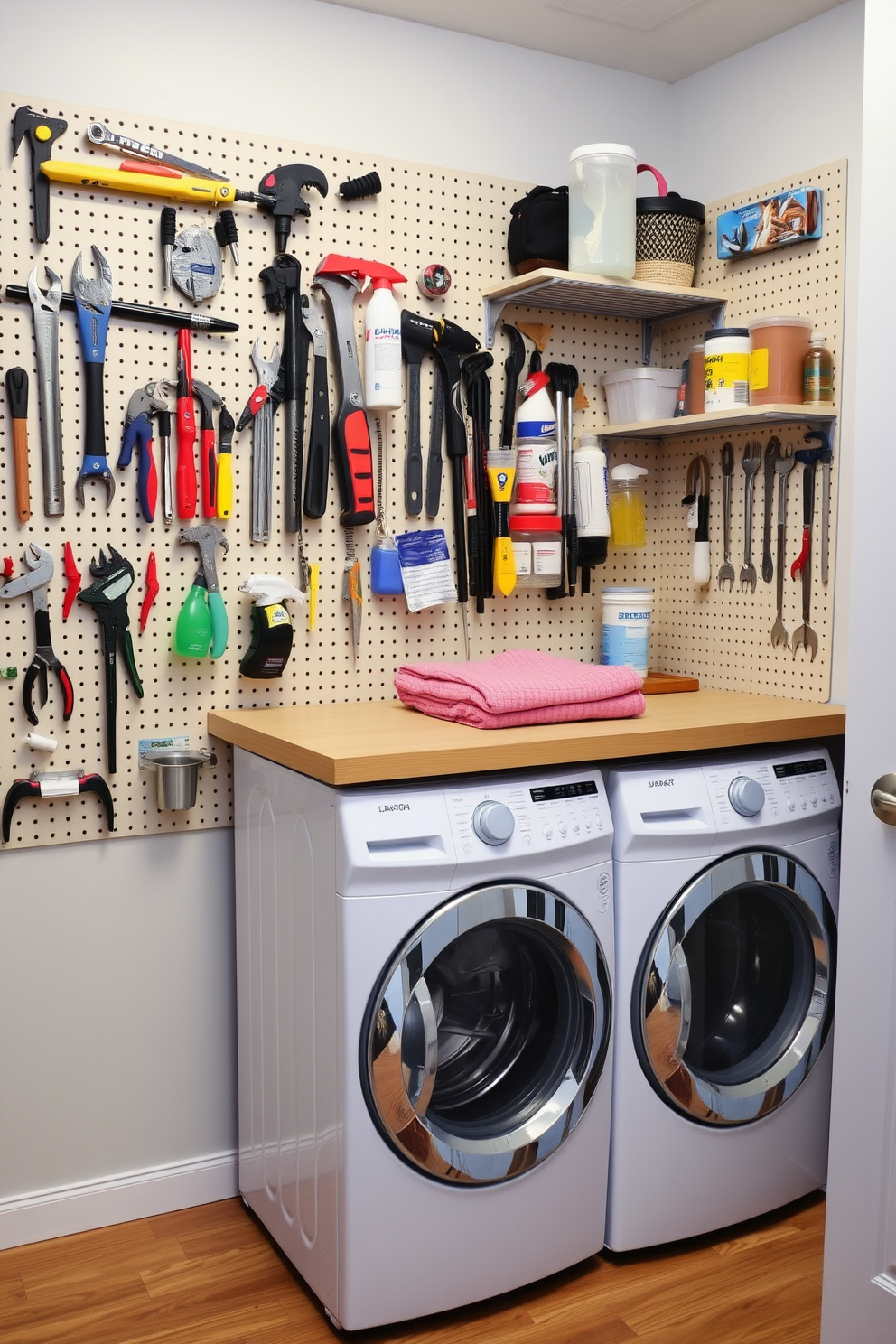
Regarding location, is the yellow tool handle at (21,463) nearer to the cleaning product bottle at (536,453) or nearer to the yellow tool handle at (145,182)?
the yellow tool handle at (145,182)

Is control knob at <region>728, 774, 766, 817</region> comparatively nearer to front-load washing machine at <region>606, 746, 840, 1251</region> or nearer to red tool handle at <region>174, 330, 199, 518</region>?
front-load washing machine at <region>606, 746, 840, 1251</region>

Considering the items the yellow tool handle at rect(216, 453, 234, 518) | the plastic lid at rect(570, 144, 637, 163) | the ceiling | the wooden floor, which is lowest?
the wooden floor

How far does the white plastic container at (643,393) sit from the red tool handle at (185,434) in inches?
41.1

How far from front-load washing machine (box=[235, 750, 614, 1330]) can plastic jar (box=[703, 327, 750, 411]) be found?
96cm

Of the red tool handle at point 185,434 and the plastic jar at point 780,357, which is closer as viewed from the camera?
the red tool handle at point 185,434

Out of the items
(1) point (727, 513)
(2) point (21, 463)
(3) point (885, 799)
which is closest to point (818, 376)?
(1) point (727, 513)

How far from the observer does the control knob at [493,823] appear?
199 cm

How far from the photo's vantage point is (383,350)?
2.50 m

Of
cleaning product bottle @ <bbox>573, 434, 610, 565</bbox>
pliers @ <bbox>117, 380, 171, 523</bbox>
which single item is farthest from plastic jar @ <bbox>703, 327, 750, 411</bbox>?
pliers @ <bbox>117, 380, 171, 523</bbox>

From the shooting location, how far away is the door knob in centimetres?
Result: 162

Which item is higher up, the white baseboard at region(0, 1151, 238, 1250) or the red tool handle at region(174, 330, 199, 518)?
the red tool handle at region(174, 330, 199, 518)

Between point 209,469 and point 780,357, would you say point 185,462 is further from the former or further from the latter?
point 780,357

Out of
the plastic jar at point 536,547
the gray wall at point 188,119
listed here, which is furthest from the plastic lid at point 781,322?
the plastic jar at point 536,547

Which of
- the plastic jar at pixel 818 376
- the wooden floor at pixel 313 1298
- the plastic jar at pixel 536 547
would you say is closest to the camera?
the wooden floor at pixel 313 1298
